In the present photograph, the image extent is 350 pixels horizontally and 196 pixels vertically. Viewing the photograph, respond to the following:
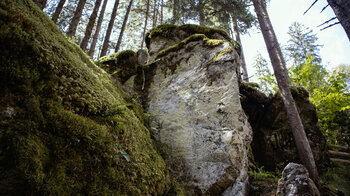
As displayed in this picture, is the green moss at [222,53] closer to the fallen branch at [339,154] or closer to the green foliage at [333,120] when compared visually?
the green foliage at [333,120]

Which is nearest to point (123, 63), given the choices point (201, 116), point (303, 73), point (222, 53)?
point (222, 53)

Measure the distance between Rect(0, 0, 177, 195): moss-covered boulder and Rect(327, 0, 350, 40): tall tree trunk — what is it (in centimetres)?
516

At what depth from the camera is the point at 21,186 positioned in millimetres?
1450

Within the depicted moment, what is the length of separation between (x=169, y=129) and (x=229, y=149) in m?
1.73

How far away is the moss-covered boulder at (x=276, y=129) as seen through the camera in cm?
748

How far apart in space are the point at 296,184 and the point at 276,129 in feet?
13.8

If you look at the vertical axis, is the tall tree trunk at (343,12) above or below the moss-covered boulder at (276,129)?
above

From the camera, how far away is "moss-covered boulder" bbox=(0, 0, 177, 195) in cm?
154

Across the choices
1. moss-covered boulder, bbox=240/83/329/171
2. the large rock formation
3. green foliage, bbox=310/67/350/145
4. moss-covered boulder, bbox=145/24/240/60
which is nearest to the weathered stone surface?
the large rock formation

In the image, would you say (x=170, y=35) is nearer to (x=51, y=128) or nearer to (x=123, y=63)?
(x=123, y=63)

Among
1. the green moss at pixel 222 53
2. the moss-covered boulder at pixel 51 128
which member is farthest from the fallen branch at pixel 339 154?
the moss-covered boulder at pixel 51 128

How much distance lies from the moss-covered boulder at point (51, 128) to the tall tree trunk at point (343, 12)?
5163mm

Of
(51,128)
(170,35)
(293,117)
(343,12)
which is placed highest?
(170,35)

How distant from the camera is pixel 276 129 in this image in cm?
789
